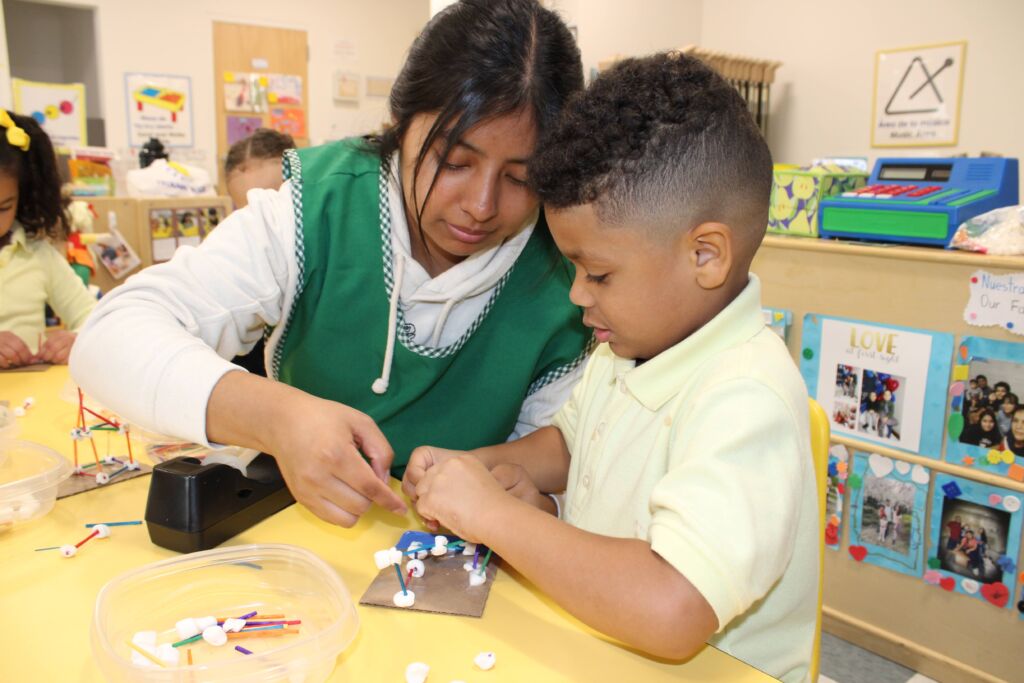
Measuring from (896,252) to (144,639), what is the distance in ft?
5.83

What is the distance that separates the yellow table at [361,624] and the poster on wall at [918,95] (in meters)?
3.06

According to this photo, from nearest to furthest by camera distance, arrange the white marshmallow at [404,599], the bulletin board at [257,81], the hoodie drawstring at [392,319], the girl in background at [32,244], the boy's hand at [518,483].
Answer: the white marshmallow at [404,599], the boy's hand at [518,483], the hoodie drawstring at [392,319], the girl in background at [32,244], the bulletin board at [257,81]

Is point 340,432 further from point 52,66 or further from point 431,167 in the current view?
point 52,66

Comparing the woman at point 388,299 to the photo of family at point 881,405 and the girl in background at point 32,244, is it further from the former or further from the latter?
the girl in background at point 32,244

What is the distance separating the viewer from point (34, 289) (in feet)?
7.32

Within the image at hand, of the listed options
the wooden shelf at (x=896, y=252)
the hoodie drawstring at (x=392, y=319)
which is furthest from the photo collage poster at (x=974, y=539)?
the hoodie drawstring at (x=392, y=319)

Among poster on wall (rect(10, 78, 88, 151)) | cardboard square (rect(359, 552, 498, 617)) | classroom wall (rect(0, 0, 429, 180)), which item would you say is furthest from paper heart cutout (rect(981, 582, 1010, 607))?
poster on wall (rect(10, 78, 88, 151))

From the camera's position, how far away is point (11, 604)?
0.71 m

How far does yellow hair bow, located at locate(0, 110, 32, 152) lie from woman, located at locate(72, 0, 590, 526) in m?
1.38

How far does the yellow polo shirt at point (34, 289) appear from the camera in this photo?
7.16 ft

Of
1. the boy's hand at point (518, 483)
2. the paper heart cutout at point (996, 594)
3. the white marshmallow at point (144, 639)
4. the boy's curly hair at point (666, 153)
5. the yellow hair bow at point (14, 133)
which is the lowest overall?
the paper heart cutout at point (996, 594)

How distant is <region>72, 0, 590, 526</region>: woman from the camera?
2.61 feet

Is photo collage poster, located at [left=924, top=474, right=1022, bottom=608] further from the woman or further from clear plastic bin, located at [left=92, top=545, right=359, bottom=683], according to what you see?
clear plastic bin, located at [left=92, top=545, right=359, bottom=683]

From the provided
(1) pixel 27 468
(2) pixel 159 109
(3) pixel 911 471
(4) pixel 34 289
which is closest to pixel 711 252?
(1) pixel 27 468
